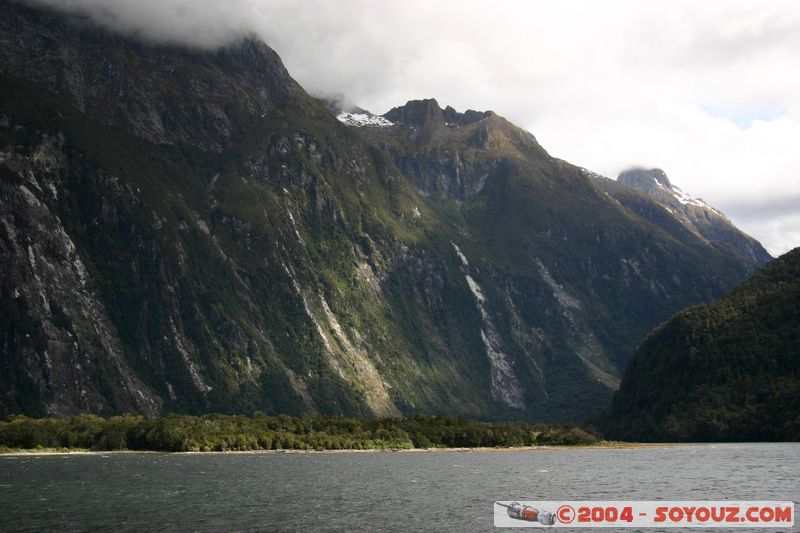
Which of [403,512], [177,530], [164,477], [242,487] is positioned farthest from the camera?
[164,477]

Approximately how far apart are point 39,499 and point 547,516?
7426cm

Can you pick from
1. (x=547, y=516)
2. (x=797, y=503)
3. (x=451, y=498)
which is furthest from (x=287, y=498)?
(x=797, y=503)

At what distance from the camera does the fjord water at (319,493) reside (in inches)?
4267

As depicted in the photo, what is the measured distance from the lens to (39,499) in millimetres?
130250

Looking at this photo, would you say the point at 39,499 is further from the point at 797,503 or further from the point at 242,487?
the point at 797,503

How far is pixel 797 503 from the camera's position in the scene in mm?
122688

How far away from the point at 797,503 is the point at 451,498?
48992 mm

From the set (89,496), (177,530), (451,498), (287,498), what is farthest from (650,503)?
(89,496)

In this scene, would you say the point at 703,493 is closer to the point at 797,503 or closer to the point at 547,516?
the point at 797,503

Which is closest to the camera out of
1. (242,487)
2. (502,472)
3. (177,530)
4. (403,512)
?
(177,530)

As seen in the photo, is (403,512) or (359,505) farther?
(359,505)

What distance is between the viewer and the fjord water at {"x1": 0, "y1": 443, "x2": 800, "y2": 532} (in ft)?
356

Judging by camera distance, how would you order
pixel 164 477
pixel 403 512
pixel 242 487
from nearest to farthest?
1. pixel 403 512
2. pixel 242 487
3. pixel 164 477

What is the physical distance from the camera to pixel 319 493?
14512 cm
